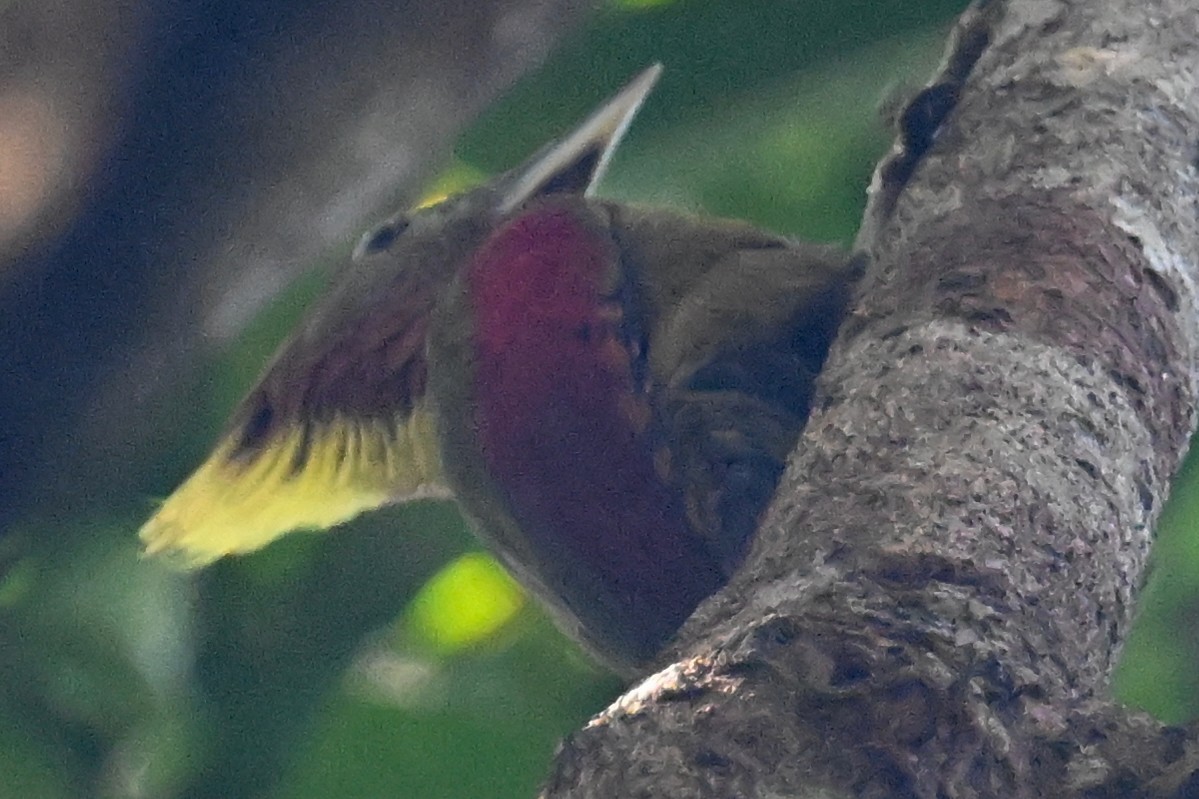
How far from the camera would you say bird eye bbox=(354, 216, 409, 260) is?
1884 mm

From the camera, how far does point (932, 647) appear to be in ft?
2.12

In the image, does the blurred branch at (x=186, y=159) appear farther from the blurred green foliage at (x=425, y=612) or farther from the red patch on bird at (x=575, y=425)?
the blurred green foliage at (x=425, y=612)

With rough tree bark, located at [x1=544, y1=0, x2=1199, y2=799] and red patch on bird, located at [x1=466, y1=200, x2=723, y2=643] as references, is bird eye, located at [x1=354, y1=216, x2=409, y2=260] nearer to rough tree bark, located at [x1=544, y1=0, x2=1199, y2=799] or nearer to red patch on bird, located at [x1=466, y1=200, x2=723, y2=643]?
red patch on bird, located at [x1=466, y1=200, x2=723, y2=643]

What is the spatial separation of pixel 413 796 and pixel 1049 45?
1.37 metres

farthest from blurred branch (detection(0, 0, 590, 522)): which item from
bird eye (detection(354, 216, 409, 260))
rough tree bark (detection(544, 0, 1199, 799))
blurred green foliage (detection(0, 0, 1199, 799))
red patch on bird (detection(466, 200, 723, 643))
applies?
blurred green foliage (detection(0, 0, 1199, 799))

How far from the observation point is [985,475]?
0.79 meters

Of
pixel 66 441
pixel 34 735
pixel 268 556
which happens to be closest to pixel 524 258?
pixel 66 441

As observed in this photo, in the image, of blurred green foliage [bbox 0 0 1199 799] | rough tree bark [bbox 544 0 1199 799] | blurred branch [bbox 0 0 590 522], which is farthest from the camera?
blurred green foliage [bbox 0 0 1199 799]

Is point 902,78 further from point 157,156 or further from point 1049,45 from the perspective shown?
point 157,156

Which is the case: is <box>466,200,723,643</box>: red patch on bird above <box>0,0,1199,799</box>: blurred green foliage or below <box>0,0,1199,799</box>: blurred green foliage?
above

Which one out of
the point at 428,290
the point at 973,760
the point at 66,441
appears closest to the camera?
the point at 973,760

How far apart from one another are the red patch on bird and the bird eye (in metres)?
0.42

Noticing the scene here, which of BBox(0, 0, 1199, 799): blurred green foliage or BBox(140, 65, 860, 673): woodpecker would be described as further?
BBox(0, 0, 1199, 799): blurred green foliage

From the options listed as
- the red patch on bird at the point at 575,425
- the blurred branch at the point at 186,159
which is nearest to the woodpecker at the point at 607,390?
the red patch on bird at the point at 575,425
